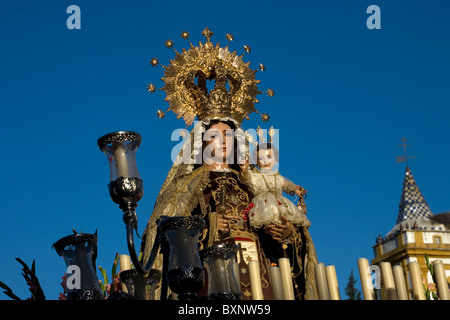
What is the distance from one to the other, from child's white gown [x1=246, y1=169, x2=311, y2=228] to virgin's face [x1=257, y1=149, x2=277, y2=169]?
9 centimetres

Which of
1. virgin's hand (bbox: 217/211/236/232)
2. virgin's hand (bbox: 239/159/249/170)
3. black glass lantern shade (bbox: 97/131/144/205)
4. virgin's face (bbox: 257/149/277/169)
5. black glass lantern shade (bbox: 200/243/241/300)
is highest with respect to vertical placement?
virgin's face (bbox: 257/149/277/169)

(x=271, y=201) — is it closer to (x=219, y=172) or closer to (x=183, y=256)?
(x=219, y=172)

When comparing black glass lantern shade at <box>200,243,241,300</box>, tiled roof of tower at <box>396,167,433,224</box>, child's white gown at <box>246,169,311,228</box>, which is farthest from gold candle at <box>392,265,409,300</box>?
tiled roof of tower at <box>396,167,433,224</box>

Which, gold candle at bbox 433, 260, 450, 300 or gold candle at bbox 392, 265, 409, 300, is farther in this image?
gold candle at bbox 392, 265, 409, 300

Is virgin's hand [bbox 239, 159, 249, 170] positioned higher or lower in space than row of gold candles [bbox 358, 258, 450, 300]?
higher

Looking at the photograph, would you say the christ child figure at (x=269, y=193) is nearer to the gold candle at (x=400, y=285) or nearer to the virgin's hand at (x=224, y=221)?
the virgin's hand at (x=224, y=221)

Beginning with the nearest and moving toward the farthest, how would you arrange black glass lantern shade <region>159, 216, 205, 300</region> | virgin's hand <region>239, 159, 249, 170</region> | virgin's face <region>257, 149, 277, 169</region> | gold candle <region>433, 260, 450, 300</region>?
black glass lantern shade <region>159, 216, 205, 300</region> → gold candle <region>433, 260, 450, 300</region> → virgin's hand <region>239, 159, 249, 170</region> → virgin's face <region>257, 149, 277, 169</region>

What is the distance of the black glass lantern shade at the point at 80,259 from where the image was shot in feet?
21.1

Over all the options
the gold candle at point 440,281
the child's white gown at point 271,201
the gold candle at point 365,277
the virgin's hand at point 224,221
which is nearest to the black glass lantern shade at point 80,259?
the gold candle at point 365,277

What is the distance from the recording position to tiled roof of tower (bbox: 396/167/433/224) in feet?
95.0

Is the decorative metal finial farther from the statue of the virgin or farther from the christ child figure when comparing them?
the christ child figure
